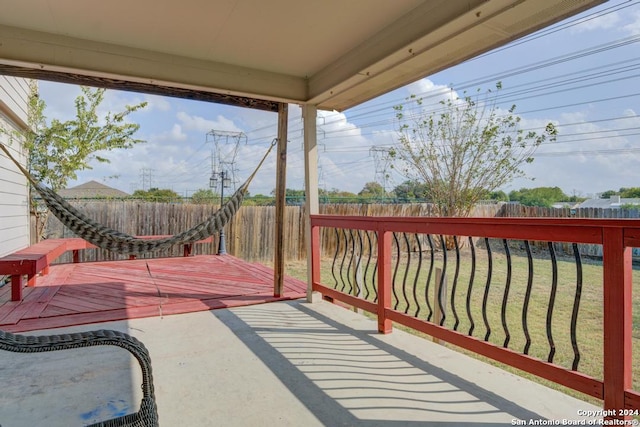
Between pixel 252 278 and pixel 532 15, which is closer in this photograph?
pixel 532 15

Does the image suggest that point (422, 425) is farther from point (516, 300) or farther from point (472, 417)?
point (516, 300)

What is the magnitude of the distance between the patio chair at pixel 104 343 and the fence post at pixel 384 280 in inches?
73.4

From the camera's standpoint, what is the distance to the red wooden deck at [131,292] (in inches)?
125

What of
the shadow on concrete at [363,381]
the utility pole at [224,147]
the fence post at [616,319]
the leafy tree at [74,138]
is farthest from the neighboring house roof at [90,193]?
the fence post at [616,319]

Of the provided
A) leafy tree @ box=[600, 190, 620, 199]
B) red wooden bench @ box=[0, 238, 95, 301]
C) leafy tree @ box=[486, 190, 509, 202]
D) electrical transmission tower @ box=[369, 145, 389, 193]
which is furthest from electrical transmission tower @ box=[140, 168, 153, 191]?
leafy tree @ box=[600, 190, 620, 199]

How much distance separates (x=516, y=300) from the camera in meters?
5.07

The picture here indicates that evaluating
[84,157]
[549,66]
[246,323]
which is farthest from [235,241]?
[549,66]

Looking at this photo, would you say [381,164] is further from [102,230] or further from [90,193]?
[90,193]

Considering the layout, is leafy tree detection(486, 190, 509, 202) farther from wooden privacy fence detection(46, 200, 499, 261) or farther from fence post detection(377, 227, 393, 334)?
fence post detection(377, 227, 393, 334)

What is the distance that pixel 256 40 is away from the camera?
284 centimetres

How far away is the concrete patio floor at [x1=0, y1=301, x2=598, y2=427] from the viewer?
1.70 m

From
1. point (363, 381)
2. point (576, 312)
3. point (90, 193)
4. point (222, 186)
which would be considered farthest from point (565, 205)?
point (90, 193)

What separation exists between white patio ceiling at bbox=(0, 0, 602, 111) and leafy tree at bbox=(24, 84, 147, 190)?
15.1ft

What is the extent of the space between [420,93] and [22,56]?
9.23 m
